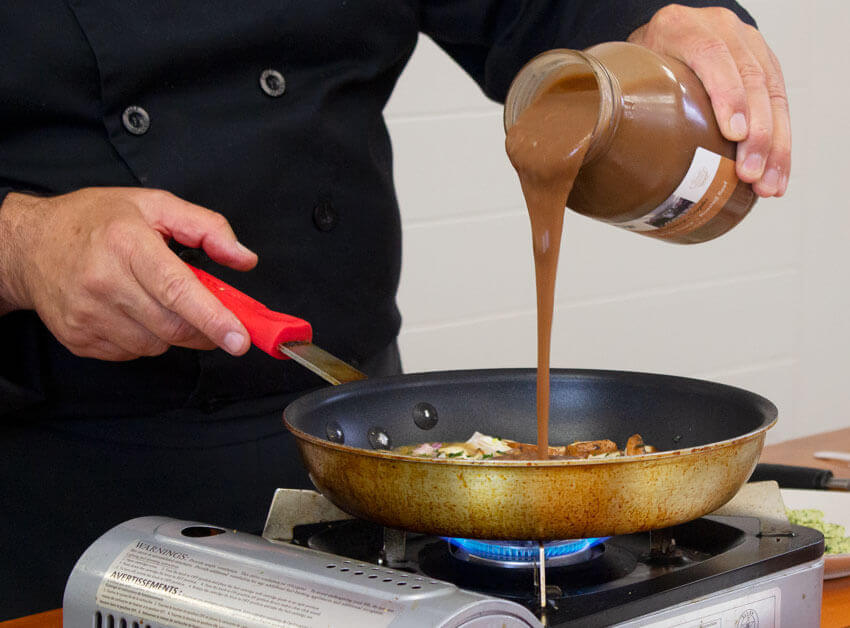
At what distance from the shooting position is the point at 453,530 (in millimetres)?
1006

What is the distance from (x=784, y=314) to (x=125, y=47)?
10.6 ft

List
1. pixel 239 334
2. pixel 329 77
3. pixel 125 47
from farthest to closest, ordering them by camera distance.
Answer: pixel 329 77 → pixel 125 47 → pixel 239 334

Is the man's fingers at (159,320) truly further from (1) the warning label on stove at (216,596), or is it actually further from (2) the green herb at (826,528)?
(2) the green herb at (826,528)

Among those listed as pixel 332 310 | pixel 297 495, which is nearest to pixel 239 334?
pixel 297 495

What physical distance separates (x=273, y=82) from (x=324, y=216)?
204mm

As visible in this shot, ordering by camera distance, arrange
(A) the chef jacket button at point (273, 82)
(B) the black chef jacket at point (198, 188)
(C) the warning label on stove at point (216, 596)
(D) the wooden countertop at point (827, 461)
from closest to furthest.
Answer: (C) the warning label on stove at point (216, 596) → (D) the wooden countertop at point (827, 461) → (B) the black chef jacket at point (198, 188) → (A) the chef jacket button at point (273, 82)

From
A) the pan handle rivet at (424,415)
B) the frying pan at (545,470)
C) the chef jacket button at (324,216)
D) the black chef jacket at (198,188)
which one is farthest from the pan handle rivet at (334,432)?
the chef jacket button at (324,216)

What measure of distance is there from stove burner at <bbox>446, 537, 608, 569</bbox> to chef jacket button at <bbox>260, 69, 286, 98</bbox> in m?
0.76

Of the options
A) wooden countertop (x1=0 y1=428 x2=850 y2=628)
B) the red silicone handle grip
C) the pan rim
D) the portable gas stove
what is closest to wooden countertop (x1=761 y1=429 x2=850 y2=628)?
wooden countertop (x1=0 y1=428 x2=850 y2=628)

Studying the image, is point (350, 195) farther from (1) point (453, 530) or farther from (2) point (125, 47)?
(1) point (453, 530)

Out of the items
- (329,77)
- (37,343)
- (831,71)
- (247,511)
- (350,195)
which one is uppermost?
(831,71)

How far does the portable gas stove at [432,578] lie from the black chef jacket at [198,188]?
48 cm

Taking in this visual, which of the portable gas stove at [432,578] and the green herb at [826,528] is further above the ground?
the portable gas stove at [432,578]

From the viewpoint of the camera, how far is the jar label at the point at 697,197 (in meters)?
1.22
